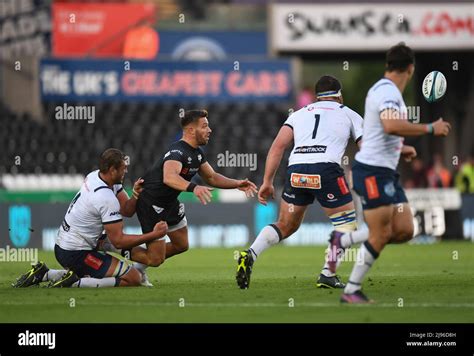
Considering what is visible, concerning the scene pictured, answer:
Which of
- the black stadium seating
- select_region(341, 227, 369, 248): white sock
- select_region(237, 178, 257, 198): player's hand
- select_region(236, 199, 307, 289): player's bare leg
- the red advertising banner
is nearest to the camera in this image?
select_region(341, 227, 369, 248): white sock

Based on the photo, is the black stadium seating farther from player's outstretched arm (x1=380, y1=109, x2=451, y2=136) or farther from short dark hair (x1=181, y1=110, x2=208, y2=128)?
player's outstretched arm (x1=380, y1=109, x2=451, y2=136)

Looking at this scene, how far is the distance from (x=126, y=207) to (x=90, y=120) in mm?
17252

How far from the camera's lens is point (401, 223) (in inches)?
419

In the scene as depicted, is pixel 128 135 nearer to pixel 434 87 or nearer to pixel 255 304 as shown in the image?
pixel 434 87

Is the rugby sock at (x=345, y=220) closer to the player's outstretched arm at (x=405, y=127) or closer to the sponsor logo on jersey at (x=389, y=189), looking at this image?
the sponsor logo on jersey at (x=389, y=189)

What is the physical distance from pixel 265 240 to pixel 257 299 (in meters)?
1.12

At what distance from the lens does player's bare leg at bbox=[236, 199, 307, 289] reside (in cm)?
1209

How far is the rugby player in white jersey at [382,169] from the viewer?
10.3 m

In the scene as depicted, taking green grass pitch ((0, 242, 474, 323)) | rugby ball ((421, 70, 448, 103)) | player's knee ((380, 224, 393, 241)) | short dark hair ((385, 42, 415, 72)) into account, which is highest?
short dark hair ((385, 42, 415, 72))

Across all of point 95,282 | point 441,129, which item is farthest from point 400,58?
point 95,282

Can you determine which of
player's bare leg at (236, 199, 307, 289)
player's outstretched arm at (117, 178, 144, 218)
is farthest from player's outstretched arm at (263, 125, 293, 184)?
player's outstretched arm at (117, 178, 144, 218)

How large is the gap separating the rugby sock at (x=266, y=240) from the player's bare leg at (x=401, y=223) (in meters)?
1.94

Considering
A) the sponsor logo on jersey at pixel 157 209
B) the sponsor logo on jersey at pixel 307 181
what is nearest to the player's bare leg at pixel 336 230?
the sponsor logo on jersey at pixel 307 181

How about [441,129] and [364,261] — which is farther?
[364,261]
